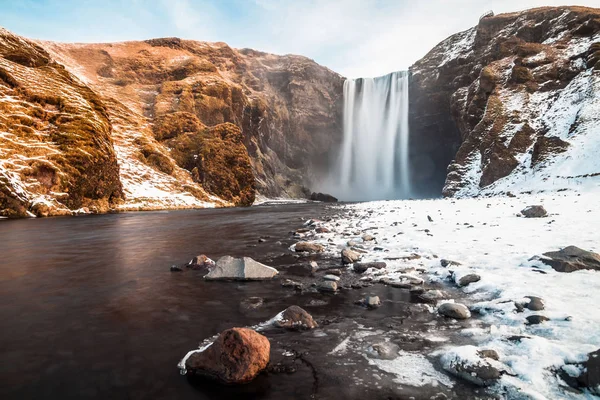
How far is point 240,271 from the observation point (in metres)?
8.55

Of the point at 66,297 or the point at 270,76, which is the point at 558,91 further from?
the point at 270,76

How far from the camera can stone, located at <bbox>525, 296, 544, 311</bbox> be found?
5.17 meters

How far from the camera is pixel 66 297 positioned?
Answer: 718cm

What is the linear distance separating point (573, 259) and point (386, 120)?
11660 centimetres

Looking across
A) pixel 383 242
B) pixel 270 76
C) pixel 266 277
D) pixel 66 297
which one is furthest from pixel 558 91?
pixel 270 76

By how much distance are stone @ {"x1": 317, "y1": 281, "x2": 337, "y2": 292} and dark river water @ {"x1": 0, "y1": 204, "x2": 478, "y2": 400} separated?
29 centimetres

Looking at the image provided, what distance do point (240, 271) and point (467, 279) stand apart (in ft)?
20.1

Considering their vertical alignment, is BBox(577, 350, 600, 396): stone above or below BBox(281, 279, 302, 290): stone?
above

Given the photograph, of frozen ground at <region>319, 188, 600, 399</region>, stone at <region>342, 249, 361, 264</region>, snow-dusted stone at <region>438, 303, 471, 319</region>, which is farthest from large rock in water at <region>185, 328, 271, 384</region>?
stone at <region>342, 249, 361, 264</region>

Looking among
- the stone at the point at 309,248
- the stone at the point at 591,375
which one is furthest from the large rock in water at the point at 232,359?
the stone at the point at 309,248

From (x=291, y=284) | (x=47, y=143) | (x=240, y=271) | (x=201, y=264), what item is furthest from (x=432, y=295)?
(x=47, y=143)

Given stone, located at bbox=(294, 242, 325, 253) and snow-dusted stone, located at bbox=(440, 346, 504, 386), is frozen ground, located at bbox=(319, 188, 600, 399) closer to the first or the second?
snow-dusted stone, located at bbox=(440, 346, 504, 386)

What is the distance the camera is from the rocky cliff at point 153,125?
3694 centimetres

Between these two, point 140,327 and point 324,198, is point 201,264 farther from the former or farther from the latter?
point 324,198
